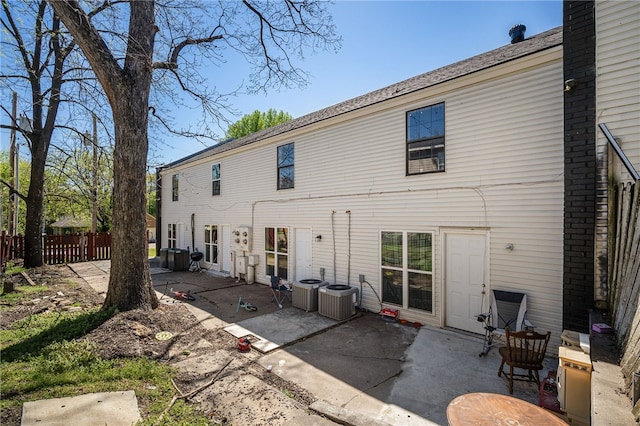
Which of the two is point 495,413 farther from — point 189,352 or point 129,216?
point 129,216

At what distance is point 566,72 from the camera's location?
14.9ft

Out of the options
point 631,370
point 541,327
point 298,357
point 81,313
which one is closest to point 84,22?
point 81,313

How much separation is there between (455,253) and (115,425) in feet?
20.4

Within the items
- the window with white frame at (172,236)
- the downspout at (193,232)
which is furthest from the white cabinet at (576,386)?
the window with white frame at (172,236)

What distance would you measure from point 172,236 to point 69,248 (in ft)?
16.1

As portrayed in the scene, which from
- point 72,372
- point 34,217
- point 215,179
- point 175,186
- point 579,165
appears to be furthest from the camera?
point 175,186

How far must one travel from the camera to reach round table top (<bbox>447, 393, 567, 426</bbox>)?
2.35 meters

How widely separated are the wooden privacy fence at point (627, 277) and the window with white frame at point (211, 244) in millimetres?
13351

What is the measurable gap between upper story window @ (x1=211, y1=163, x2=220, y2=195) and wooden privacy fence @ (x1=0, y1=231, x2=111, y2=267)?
792cm

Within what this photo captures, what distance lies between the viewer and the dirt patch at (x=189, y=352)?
3.58 meters

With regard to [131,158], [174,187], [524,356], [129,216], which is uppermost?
[174,187]

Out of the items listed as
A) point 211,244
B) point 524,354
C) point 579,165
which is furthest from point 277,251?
point 579,165

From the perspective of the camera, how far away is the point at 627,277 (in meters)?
3.12

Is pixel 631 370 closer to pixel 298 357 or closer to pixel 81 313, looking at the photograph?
pixel 298 357
